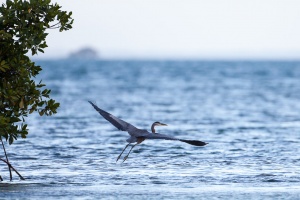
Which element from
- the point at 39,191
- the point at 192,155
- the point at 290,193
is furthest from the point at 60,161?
the point at 290,193

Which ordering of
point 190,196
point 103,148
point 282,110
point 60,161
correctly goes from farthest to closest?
1. point 282,110
2. point 103,148
3. point 60,161
4. point 190,196

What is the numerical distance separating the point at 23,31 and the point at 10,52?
0.43 metres

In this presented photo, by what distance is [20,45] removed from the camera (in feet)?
52.3

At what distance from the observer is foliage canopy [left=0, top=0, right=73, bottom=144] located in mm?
15805

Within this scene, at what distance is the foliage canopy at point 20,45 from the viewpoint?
15.8 meters

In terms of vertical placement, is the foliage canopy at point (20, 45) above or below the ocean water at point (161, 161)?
above

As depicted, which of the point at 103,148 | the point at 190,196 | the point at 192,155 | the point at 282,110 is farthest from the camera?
the point at 282,110

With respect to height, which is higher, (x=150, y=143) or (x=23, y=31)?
(x=23, y=31)

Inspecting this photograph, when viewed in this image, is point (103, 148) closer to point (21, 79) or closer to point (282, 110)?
point (21, 79)

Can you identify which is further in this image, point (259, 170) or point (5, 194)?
point (259, 170)

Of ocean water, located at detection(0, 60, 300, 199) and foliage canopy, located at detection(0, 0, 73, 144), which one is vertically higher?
foliage canopy, located at detection(0, 0, 73, 144)

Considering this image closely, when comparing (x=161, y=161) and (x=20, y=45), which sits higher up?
(x=20, y=45)

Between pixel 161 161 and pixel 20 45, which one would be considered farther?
pixel 161 161

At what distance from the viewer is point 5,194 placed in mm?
15438
